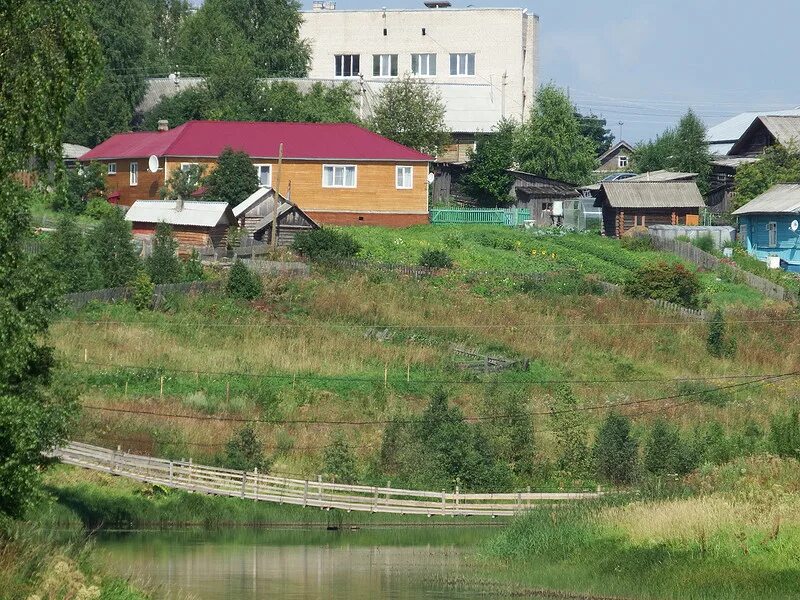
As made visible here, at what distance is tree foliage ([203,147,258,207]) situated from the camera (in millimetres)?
67375

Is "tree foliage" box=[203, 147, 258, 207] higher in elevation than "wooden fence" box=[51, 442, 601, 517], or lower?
higher

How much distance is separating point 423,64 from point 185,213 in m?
40.4

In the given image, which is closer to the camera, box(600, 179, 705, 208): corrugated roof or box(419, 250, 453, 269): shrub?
Result: box(419, 250, 453, 269): shrub

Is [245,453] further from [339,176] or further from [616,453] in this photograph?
[339,176]

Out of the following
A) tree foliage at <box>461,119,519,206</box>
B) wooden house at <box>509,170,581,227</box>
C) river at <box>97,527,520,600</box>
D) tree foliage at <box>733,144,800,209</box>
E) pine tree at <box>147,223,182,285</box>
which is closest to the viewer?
river at <box>97,527,520,600</box>

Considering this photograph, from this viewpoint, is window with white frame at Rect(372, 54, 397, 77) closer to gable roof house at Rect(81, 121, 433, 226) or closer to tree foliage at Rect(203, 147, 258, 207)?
gable roof house at Rect(81, 121, 433, 226)

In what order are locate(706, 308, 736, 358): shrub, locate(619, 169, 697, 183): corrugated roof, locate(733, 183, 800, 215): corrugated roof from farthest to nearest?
locate(619, 169, 697, 183): corrugated roof < locate(733, 183, 800, 215): corrugated roof < locate(706, 308, 736, 358): shrub

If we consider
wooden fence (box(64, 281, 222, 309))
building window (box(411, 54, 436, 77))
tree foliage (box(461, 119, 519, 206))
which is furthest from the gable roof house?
building window (box(411, 54, 436, 77))

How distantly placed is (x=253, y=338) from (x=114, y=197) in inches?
892

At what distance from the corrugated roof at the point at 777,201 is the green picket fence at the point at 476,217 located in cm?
1115

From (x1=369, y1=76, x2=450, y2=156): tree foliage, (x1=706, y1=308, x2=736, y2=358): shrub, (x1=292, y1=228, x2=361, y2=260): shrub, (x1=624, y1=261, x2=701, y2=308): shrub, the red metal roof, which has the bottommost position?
(x1=706, y1=308, x2=736, y2=358): shrub

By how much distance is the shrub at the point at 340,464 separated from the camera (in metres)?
43.4

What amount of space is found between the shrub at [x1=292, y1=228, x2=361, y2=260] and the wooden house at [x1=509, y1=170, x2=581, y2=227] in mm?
16733

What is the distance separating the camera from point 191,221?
63500 mm
